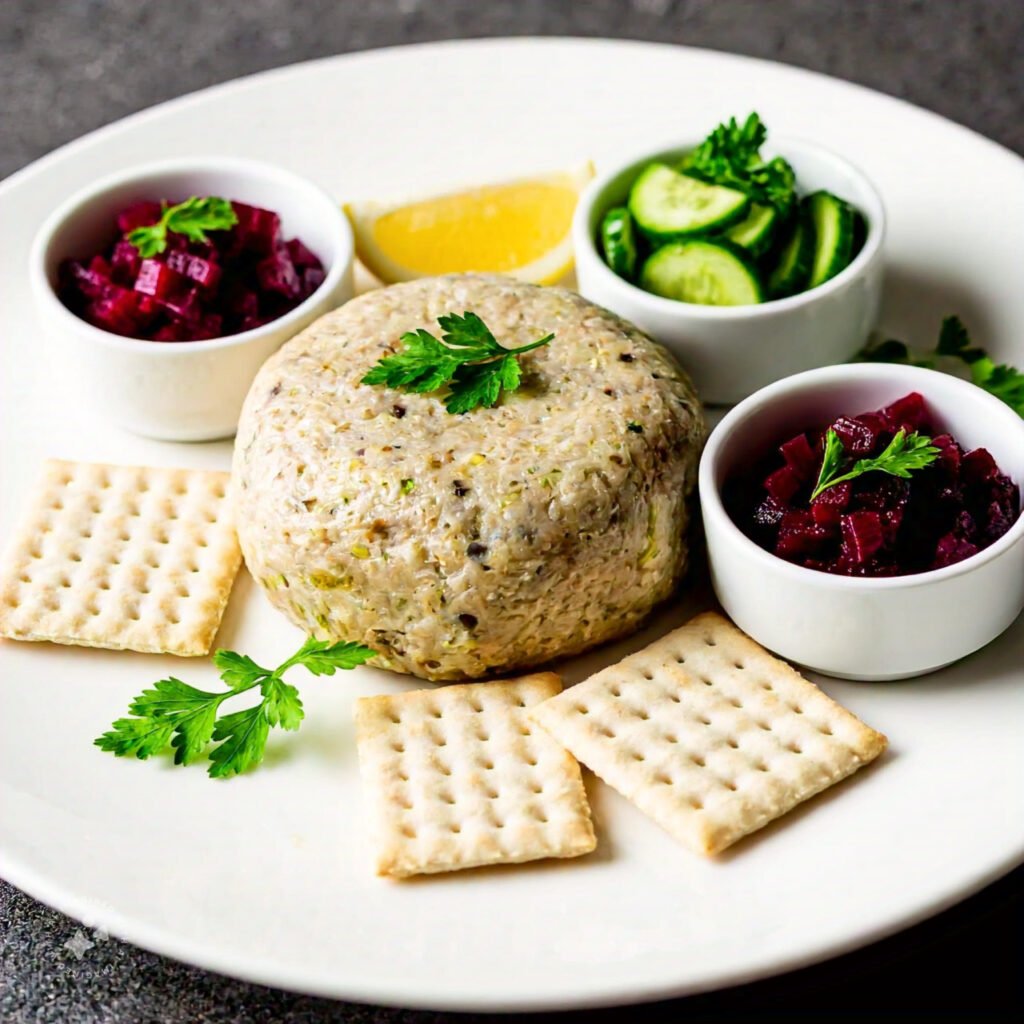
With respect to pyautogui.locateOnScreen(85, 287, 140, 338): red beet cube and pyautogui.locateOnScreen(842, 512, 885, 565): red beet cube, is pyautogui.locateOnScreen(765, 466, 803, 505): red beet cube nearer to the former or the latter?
pyautogui.locateOnScreen(842, 512, 885, 565): red beet cube

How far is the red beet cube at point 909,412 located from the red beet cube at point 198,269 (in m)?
2.19

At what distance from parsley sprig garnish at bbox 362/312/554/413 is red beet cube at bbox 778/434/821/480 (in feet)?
2.54

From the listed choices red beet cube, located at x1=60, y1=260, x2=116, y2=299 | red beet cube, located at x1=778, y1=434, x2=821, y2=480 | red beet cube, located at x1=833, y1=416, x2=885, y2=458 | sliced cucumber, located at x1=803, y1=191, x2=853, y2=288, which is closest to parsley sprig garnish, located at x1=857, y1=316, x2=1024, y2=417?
sliced cucumber, located at x1=803, y1=191, x2=853, y2=288

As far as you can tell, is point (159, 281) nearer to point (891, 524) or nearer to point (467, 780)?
point (467, 780)

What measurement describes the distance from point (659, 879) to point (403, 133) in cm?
369

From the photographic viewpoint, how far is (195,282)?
4809 mm

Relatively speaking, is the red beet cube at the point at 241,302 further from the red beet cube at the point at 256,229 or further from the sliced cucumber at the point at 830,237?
the sliced cucumber at the point at 830,237

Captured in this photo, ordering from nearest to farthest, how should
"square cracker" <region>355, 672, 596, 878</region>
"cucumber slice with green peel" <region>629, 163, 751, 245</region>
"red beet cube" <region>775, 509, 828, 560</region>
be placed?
"square cracker" <region>355, 672, 596, 878</region>, "red beet cube" <region>775, 509, 828, 560</region>, "cucumber slice with green peel" <region>629, 163, 751, 245</region>

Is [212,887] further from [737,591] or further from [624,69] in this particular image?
[624,69]

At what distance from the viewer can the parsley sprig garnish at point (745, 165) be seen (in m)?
4.90

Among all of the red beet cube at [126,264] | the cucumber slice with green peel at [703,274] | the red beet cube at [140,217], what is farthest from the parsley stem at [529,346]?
the red beet cube at [140,217]

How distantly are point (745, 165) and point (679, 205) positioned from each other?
0.28 m

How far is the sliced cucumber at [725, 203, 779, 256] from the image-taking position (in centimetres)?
478

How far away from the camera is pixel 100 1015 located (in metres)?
3.72
